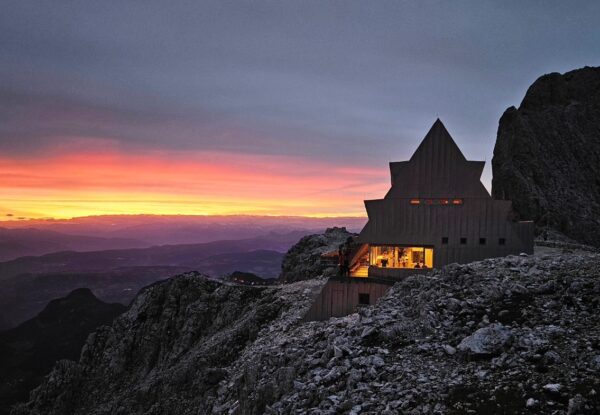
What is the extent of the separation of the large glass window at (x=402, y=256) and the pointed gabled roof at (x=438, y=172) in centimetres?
427

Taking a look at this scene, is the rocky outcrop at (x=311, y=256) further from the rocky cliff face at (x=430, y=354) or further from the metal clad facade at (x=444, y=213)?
the rocky cliff face at (x=430, y=354)

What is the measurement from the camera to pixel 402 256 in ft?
109

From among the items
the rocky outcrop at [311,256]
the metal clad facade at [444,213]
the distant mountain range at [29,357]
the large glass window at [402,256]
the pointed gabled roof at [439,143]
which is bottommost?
the distant mountain range at [29,357]

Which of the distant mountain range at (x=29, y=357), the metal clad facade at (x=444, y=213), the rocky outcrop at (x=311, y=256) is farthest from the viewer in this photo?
the distant mountain range at (x=29, y=357)

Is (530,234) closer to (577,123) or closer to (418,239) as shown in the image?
(418,239)

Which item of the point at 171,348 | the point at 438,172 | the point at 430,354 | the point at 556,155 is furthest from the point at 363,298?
the point at 556,155

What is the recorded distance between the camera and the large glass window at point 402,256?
3281 centimetres

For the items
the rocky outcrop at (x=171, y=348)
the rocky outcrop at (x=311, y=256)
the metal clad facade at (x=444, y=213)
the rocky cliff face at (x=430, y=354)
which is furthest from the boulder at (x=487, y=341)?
the rocky outcrop at (x=311, y=256)

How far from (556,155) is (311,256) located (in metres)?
87.1

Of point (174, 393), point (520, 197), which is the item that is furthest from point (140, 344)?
point (520, 197)

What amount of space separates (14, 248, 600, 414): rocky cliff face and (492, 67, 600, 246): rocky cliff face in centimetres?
8229

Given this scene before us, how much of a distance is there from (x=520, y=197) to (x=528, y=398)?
97.7 metres

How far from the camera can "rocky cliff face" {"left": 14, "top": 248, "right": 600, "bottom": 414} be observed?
12023mm

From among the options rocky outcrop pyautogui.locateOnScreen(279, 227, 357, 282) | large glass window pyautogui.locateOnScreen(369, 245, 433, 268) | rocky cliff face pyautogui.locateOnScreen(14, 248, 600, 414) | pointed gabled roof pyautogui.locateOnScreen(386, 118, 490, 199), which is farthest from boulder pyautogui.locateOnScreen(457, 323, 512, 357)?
rocky outcrop pyautogui.locateOnScreen(279, 227, 357, 282)
